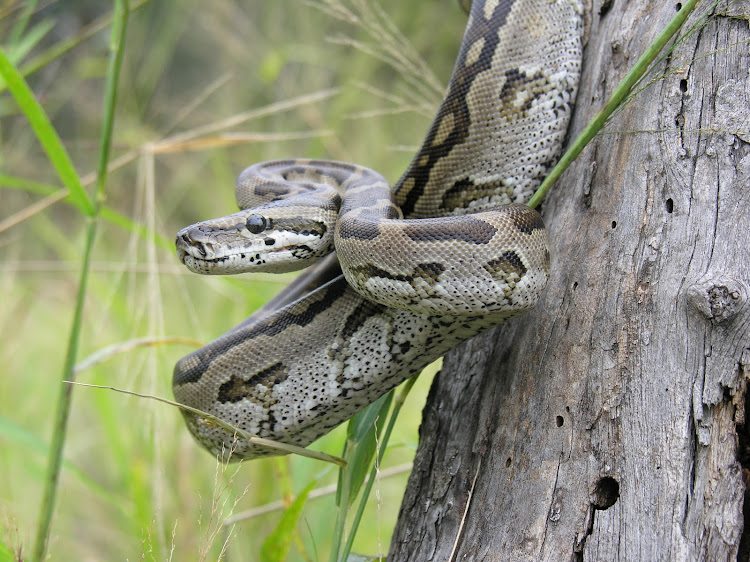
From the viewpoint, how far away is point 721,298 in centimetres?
257

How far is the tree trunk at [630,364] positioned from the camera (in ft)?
8.34

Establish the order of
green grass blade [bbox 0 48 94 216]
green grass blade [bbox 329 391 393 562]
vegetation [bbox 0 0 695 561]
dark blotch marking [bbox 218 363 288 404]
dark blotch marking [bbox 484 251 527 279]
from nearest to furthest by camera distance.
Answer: dark blotch marking [bbox 484 251 527 279], green grass blade [bbox 329 391 393 562], green grass blade [bbox 0 48 94 216], vegetation [bbox 0 0 695 561], dark blotch marking [bbox 218 363 288 404]

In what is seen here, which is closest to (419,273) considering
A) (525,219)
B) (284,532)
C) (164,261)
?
(525,219)

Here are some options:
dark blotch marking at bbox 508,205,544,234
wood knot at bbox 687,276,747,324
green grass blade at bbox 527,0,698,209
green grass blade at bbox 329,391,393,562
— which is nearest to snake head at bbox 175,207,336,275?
green grass blade at bbox 329,391,393,562

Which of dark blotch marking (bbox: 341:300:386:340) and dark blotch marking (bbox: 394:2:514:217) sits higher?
dark blotch marking (bbox: 394:2:514:217)

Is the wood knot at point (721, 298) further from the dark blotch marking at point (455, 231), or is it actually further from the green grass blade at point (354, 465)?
the green grass blade at point (354, 465)

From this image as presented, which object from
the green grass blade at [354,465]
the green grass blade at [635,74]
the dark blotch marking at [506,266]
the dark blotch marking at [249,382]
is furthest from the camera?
the dark blotch marking at [249,382]

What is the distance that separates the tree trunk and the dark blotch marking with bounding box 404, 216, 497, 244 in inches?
21.2

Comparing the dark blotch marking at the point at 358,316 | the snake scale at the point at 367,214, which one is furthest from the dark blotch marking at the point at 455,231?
the dark blotch marking at the point at 358,316

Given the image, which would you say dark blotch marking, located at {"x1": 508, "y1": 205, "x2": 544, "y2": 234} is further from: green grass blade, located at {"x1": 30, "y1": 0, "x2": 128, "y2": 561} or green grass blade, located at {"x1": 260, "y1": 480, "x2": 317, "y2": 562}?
green grass blade, located at {"x1": 30, "y1": 0, "x2": 128, "y2": 561}

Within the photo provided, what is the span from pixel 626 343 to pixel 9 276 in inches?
224

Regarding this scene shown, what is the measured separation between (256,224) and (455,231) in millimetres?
1298

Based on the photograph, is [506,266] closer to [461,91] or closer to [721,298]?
[721,298]

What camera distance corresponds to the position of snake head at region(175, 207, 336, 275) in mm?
3598
